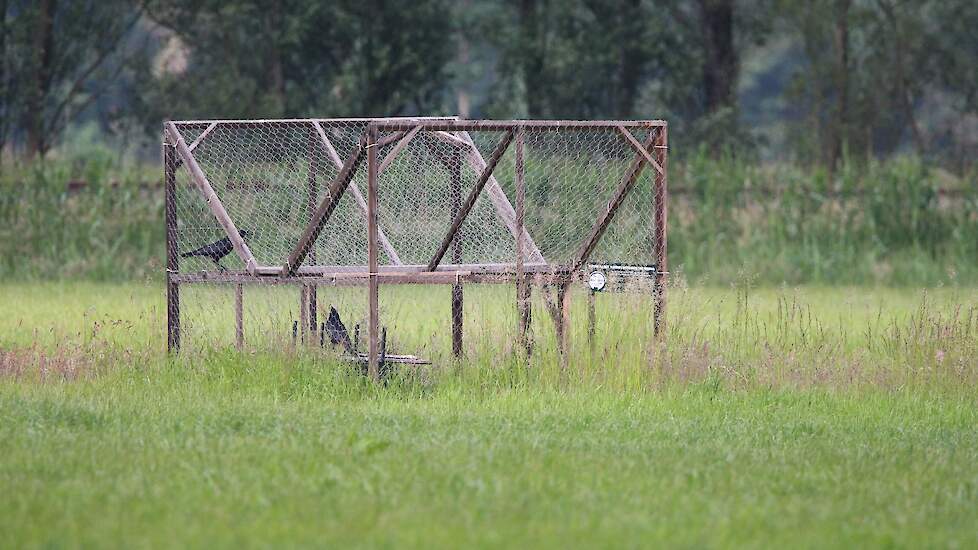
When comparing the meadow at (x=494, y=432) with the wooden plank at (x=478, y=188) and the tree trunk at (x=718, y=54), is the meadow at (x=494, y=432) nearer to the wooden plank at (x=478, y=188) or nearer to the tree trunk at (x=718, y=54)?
the wooden plank at (x=478, y=188)

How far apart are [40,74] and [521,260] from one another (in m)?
23.9

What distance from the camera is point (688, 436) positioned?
35.9 feet

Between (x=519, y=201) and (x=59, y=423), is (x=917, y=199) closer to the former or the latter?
(x=519, y=201)

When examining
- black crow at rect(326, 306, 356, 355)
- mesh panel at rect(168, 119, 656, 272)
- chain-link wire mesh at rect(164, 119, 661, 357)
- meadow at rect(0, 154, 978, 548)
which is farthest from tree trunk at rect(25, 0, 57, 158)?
black crow at rect(326, 306, 356, 355)

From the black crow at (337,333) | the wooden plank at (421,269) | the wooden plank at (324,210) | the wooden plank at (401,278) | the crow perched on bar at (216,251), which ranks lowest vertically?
the black crow at (337,333)

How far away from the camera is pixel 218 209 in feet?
44.9

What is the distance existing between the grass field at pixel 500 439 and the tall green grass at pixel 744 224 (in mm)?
8109

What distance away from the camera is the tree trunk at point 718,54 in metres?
34.5

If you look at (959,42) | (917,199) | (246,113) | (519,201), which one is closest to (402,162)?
(519,201)

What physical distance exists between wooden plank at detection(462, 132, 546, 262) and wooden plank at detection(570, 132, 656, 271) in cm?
38

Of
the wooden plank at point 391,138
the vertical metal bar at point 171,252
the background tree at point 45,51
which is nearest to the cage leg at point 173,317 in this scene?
the vertical metal bar at point 171,252

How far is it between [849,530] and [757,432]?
10.1 ft

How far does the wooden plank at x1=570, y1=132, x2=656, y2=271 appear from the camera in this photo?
44.5 ft

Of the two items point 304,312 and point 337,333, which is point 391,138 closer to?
point 337,333
